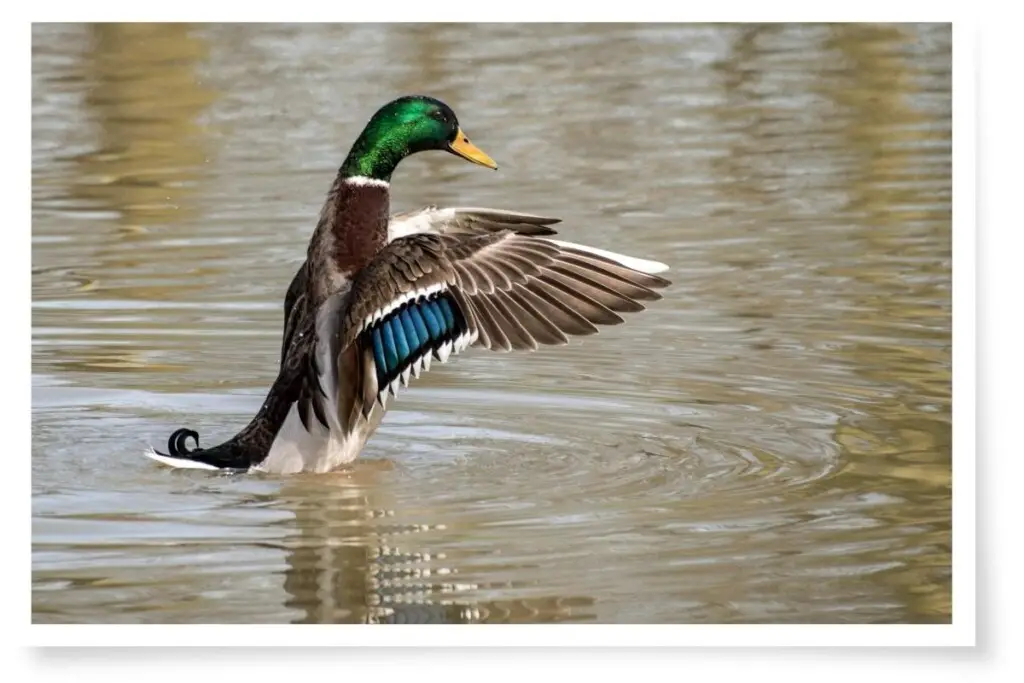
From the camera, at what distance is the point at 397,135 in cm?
905

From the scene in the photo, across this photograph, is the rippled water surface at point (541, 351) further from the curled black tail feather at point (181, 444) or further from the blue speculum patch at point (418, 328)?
the blue speculum patch at point (418, 328)

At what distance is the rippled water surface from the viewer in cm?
820

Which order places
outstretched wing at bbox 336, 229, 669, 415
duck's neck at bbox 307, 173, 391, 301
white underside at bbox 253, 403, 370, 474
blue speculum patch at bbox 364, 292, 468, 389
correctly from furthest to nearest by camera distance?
white underside at bbox 253, 403, 370, 474, duck's neck at bbox 307, 173, 391, 301, blue speculum patch at bbox 364, 292, 468, 389, outstretched wing at bbox 336, 229, 669, 415

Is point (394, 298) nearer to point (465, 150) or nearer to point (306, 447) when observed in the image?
point (306, 447)

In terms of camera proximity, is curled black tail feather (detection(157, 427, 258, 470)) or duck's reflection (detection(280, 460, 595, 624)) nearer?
duck's reflection (detection(280, 460, 595, 624))

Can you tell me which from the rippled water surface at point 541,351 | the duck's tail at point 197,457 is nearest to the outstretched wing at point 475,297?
the rippled water surface at point 541,351

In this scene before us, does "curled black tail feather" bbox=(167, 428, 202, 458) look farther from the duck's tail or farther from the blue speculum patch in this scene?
the blue speculum patch

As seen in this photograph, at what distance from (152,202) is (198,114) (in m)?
0.69

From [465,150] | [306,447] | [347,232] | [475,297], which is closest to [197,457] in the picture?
[306,447]

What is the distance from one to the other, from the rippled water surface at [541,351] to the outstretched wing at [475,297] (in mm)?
605

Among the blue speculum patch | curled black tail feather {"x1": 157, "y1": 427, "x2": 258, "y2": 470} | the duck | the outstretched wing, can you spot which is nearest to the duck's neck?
the duck

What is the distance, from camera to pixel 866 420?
31.5ft
